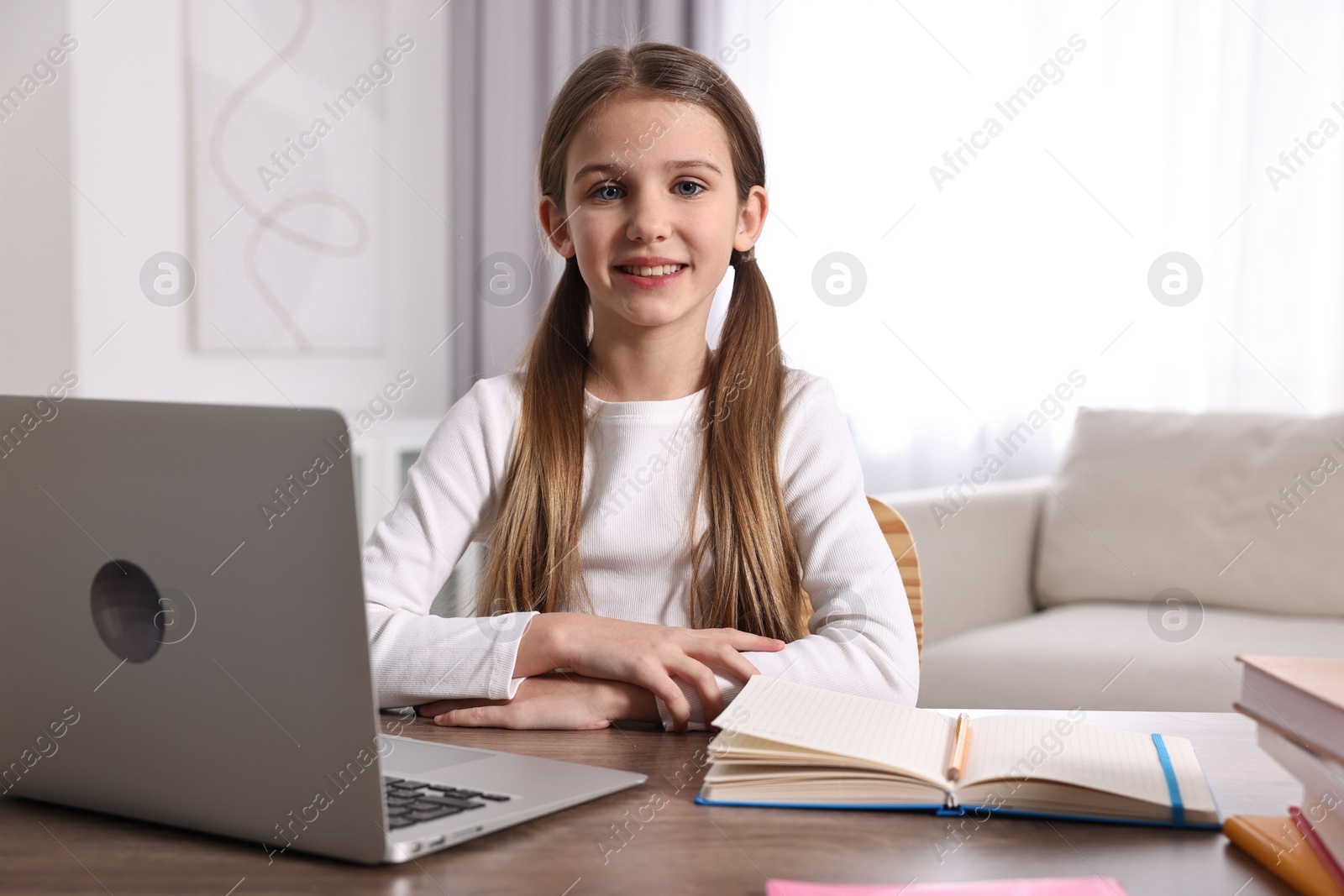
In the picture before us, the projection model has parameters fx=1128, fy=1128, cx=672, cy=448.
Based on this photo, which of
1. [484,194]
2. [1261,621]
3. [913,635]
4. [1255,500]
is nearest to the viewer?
[913,635]

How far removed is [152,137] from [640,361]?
171 centimetres

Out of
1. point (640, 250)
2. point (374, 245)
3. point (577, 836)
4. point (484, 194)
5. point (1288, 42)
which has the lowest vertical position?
point (577, 836)

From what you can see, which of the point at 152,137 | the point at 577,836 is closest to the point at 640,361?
the point at 577,836

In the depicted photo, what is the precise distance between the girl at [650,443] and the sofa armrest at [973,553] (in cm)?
107

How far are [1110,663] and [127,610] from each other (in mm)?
1755

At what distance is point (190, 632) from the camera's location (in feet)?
1.80

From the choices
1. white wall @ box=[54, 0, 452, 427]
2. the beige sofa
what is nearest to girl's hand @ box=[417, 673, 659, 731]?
the beige sofa

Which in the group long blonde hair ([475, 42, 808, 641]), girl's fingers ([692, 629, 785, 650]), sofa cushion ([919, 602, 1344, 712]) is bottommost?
sofa cushion ([919, 602, 1344, 712])

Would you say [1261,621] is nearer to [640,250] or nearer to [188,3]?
[640,250]

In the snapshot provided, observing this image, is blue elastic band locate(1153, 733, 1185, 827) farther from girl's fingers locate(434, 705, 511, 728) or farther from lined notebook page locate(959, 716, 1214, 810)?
girl's fingers locate(434, 705, 511, 728)

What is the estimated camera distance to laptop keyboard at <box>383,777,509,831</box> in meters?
0.58

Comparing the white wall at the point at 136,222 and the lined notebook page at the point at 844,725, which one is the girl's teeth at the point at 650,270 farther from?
the white wall at the point at 136,222

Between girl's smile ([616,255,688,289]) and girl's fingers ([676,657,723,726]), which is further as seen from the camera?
girl's smile ([616,255,688,289])

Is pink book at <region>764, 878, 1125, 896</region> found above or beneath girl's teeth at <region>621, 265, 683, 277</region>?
beneath
